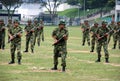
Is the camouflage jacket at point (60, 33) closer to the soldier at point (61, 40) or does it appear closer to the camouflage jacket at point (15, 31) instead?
the soldier at point (61, 40)

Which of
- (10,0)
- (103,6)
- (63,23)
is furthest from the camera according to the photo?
(103,6)

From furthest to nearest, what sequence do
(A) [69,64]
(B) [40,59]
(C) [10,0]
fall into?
(C) [10,0], (B) [40,59], (A) [69,64]

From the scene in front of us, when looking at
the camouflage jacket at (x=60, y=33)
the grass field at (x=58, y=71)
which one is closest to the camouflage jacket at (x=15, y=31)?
the grass field at (x=58, y=71)

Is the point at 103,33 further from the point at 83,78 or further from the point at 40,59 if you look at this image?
the point at 83,78

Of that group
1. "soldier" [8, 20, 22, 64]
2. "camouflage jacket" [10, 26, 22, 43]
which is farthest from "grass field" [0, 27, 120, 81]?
"camouflage jacket" [10, 26, 22, 43]

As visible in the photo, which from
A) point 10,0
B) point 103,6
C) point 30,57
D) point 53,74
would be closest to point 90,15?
point 103,6

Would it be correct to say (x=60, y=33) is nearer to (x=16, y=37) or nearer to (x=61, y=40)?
(x=61, y=40)

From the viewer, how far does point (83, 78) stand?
17156 mm

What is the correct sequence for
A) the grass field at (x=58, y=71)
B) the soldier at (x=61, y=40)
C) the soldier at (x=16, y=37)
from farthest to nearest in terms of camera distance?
the soldier at (x=16, y=37)
the soldier at (x=61, y=40)
the grass field at (x=58, y=71)

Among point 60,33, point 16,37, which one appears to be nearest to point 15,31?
point 16,37

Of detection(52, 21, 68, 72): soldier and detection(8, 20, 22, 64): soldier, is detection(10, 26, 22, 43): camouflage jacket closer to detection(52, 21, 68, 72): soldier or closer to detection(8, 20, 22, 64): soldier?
detection(8, 20, 22, 64): soldier

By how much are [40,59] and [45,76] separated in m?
6.63

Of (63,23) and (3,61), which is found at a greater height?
(63,23)

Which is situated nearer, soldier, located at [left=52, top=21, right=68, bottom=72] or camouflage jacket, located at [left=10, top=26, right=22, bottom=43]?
soldier, located at [left=52, top=21, right=68, bottom=72]
